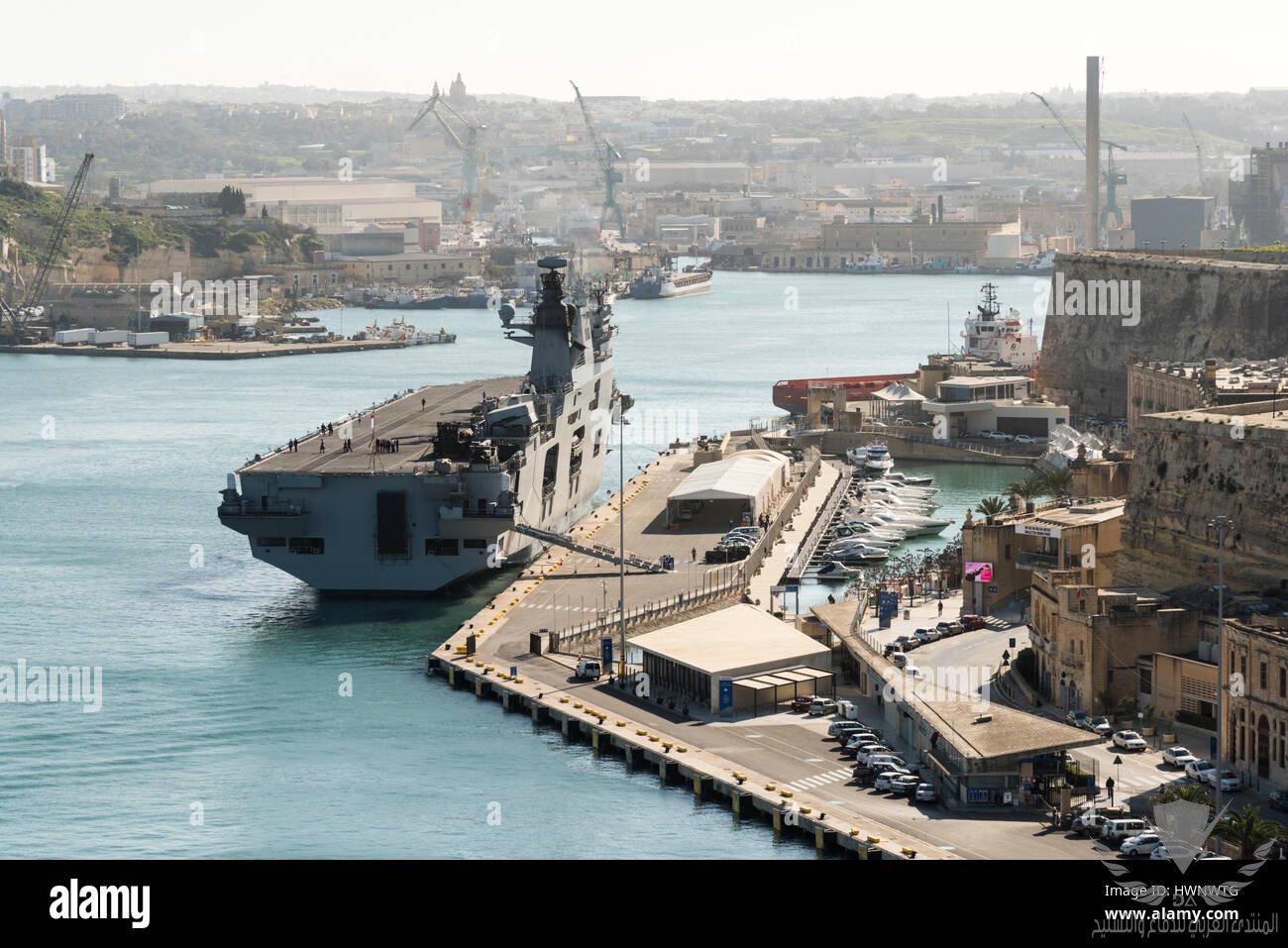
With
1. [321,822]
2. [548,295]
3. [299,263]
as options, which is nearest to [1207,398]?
[548,295]

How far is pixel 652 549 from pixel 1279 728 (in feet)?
A: 56.0

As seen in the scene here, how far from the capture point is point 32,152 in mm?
163125

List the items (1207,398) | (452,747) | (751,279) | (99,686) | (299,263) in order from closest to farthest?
(452,747)
(99,686)
(1207,398)
(299,263)
(751,279)

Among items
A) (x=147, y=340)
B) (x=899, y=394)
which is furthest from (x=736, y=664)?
(x=147, y=340)

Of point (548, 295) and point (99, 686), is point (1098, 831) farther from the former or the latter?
point (548, 295)

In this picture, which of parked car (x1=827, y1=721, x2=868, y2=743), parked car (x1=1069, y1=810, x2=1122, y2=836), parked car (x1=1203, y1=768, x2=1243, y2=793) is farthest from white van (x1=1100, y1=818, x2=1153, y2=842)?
parked car (x1=827, y1=721, x2=868, y2=743)

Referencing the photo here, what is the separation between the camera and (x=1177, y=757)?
2273 cm

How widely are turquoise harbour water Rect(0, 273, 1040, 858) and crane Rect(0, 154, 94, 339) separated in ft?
130

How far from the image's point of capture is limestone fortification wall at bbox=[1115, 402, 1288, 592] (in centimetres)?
2773

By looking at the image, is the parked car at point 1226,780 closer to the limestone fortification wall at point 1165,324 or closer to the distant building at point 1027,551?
the distant building at point 1027,551

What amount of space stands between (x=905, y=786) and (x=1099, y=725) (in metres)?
3.04

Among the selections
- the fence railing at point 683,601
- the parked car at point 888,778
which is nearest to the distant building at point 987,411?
the fence railing at point 683,601

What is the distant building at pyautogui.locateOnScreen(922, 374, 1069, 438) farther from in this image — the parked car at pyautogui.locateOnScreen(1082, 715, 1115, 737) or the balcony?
the parked car at pyautogui.locateOnScreen(1082, 715, 1115, 737)

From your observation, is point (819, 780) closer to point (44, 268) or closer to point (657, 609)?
point (657, 609)
